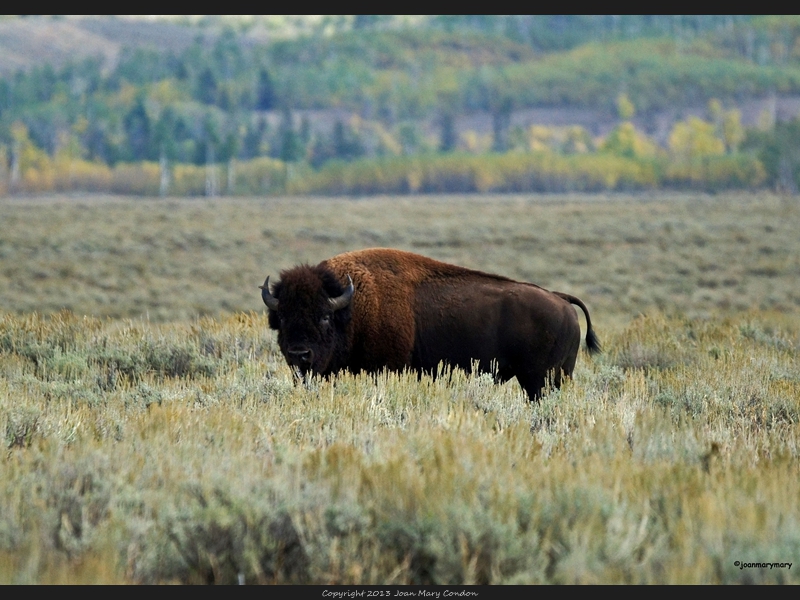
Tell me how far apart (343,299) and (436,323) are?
858 mm

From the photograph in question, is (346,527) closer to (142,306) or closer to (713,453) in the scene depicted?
(713,453)

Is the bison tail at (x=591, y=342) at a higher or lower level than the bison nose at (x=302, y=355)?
lower

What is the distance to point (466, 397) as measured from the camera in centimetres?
736

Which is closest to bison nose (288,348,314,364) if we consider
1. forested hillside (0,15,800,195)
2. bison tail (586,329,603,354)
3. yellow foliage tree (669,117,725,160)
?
bison tail (586,329,603,354)

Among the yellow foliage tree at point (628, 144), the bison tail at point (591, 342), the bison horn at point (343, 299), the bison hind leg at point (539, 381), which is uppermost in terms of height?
the bison horn at point (343, 299)

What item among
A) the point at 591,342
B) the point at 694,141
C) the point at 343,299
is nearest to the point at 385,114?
the point at 694,141

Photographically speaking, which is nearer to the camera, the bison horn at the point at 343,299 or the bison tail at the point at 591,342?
the bison horn at the point at 343,299

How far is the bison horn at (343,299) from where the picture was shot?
25.7ft

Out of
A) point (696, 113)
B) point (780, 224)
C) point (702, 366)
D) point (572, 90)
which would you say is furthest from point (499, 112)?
point (702, 366)

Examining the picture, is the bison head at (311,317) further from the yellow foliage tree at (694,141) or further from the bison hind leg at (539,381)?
the yellow foliage tree at (694,141)

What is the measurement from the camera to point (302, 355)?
299 inches

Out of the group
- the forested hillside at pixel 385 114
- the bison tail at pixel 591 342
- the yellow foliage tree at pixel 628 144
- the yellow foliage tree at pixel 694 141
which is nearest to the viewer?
the bison tail at pixel 591 342

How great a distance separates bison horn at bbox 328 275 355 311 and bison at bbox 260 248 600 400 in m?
0.01

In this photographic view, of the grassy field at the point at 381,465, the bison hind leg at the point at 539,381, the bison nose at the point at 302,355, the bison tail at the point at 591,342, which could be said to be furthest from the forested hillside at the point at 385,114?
the bison nose at the point at 302,355
